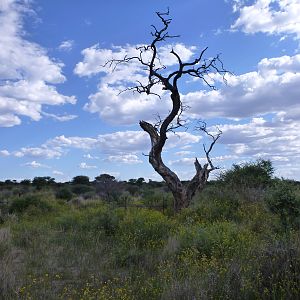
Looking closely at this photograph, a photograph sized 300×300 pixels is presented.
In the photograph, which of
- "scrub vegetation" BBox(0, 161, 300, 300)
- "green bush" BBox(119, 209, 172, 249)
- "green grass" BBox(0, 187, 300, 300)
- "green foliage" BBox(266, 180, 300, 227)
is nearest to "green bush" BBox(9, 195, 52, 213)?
"scrub vegetation" BBox(0, 161, 300, 300)

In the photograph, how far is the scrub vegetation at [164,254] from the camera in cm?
661

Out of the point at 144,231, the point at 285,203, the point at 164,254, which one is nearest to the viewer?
the point at 164,254

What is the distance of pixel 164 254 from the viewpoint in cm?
994

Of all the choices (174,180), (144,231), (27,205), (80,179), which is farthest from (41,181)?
(144,231)

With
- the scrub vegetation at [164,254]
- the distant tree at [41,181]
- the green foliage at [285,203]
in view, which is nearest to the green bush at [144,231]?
the scrub vegetation at [164,254]

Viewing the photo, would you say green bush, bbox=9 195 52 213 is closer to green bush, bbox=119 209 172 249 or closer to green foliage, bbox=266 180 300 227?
green bush, bbox=119 209 172 249

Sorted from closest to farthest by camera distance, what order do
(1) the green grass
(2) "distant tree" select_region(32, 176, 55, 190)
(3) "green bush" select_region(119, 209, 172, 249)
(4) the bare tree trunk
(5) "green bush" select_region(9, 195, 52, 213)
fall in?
1. (1) the green grass
2. (3) "green bush" select_region(119, 209, 172, 249)
3. (4) the bare tree trunk
4. (5) "green bush" select_region(9, 195, 52, 213)
5. (2) "distant tree" select_region(32, 176, 55, 190)

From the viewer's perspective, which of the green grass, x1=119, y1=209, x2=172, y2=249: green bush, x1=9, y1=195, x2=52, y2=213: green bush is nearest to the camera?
the green grass

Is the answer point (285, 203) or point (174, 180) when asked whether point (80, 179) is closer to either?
point (174, 180)

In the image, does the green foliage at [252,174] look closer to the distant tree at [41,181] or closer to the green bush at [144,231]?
the green bush at [144,231]

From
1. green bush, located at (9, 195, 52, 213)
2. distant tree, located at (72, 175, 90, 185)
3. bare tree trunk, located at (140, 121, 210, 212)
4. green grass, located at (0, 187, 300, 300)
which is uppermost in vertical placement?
distant tree, located at (72, 175, 90, 185)

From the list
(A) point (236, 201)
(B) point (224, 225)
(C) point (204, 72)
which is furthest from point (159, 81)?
(B) point (224, 225)

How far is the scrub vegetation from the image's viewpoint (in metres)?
6.61

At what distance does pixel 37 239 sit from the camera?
43.0 feet
